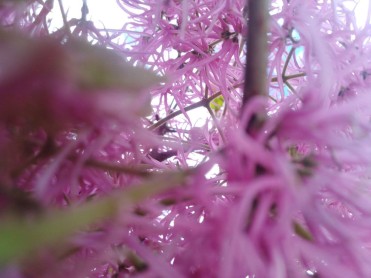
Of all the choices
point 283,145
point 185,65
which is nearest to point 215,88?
point 185,65

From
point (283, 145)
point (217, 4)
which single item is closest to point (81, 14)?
point (217, 4)

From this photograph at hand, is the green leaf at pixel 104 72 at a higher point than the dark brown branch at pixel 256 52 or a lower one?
lower

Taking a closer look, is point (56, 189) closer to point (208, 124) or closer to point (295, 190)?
point (295, 190)

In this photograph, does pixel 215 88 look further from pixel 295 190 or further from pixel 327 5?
pixel 295 190

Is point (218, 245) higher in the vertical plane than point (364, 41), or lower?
lower

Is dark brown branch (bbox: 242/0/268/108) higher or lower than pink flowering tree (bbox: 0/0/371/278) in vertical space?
higher

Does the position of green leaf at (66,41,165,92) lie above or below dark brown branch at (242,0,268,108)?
below

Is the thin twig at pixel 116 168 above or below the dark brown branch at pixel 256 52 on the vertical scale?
below

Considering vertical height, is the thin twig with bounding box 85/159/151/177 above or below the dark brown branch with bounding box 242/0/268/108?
below

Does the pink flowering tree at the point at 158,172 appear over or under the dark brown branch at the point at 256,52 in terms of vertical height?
under

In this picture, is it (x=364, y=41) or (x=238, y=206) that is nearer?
(x=238, y=206)
